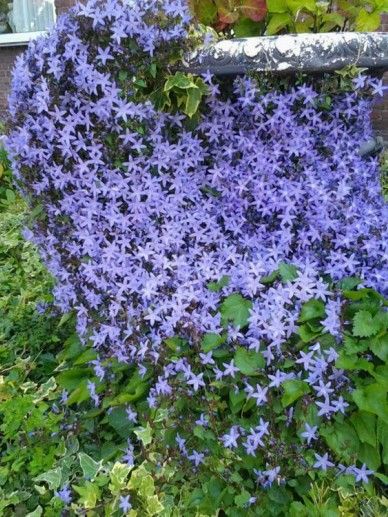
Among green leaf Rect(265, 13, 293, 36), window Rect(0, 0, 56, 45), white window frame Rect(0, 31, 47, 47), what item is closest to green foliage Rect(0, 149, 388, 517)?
green leaf Rect(265, 13, 293, 36)

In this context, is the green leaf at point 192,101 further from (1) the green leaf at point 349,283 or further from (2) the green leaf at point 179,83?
(1) the green leaf at point 349,283

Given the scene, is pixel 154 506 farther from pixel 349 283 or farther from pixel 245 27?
pixel 245 27

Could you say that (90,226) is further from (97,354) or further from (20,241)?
(20,241)

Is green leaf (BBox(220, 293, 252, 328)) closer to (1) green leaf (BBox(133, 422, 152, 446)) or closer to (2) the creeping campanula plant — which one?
(2) the creeping campanula plant

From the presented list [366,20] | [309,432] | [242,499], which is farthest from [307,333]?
[366,20]

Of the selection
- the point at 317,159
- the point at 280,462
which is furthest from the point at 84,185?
the point at 280,462

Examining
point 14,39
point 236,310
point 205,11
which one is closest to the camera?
point 236,310

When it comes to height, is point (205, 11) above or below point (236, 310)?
above
